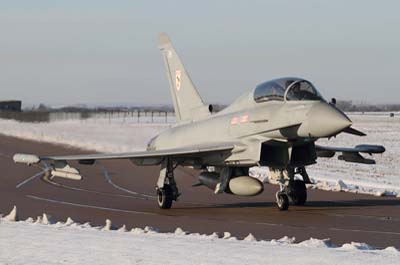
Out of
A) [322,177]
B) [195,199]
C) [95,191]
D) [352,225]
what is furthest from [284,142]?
[322,177]

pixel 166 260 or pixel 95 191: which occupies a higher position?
pixel 166 260

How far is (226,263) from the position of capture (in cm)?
959

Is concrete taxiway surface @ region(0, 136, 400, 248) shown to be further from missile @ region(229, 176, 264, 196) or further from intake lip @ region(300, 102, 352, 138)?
intake lip @ region(300, 102, 352, 138)

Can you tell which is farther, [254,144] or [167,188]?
[167,188]

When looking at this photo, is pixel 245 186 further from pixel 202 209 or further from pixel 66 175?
pixel 66 175

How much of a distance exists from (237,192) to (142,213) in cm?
217

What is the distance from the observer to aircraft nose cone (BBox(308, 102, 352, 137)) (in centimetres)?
1611

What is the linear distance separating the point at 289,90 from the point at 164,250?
24.8 feet

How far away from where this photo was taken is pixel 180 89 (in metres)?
23.2

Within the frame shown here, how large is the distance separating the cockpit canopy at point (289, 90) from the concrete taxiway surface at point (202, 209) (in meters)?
2.53

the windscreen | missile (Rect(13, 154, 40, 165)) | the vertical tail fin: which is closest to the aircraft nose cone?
the windscreen

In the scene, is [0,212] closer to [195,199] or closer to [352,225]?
[195,199]

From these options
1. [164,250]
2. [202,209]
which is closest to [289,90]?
[202,209]

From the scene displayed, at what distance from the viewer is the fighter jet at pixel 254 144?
16.9 meters
